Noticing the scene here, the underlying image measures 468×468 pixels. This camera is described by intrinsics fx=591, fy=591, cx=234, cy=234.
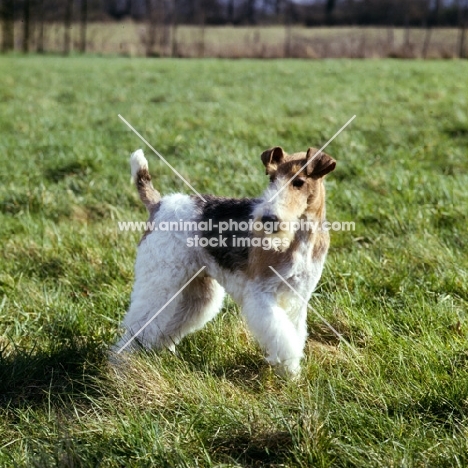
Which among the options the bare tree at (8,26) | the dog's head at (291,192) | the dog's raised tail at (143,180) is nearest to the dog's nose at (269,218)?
the dog's head at (291,192)

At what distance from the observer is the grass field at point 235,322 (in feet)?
8.89

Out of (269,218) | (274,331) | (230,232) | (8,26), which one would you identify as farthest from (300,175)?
(8,26)

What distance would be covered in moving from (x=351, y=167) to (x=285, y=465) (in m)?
5.15

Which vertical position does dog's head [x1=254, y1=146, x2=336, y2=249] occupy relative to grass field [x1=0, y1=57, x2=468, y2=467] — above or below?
above

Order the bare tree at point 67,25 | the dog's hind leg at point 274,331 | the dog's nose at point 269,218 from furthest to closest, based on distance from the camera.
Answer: the bare tree at point 67,25 < the dog's hind leg at point 274,331 < the dog's nose at point 269,218

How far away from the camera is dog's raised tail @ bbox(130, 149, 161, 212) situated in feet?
12.7

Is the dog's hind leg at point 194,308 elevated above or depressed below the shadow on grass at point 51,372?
above

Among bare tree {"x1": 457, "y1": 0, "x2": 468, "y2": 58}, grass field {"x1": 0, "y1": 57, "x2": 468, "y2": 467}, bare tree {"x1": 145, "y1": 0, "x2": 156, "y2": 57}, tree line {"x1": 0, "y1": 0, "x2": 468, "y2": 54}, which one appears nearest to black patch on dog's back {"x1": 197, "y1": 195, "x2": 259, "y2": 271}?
grass field {"x1": 0, "y1": 57, "x2": 468, "y2": 467}

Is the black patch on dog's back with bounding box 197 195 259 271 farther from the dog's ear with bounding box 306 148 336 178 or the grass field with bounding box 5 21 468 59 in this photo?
the grass field with bounding box 5 21 468 59

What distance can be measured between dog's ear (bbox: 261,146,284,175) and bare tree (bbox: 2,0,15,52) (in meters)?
36.4

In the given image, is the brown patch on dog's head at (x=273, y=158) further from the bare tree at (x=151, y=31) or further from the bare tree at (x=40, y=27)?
the bare tree at (x=40, y=27)

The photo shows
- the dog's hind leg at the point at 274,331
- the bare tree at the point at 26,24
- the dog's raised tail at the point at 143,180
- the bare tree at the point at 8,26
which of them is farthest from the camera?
the bare tree at the point at 8,26

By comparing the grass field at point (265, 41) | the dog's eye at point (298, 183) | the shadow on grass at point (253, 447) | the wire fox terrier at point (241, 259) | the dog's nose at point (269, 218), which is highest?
the grass field at point (265, 41)

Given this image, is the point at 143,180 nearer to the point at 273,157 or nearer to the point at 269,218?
the point at 273,157
